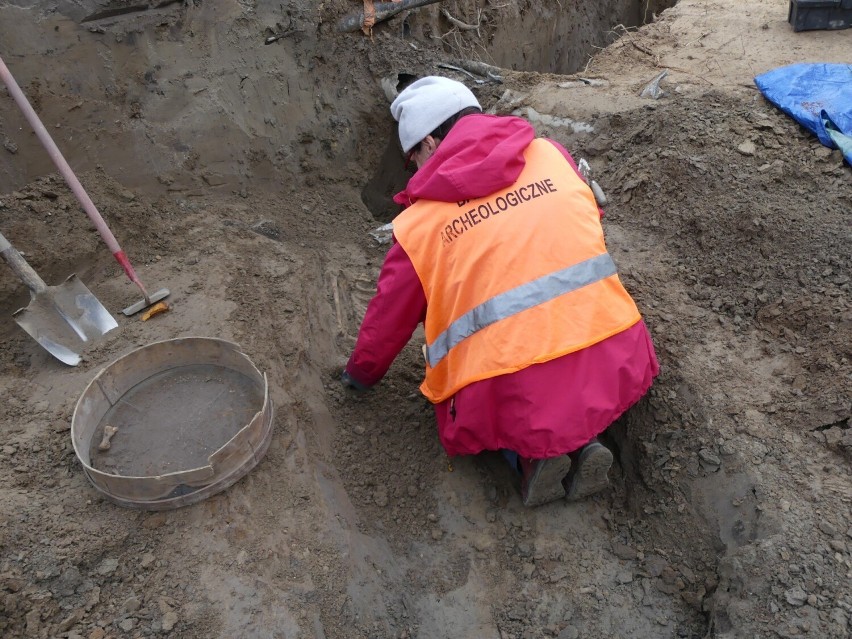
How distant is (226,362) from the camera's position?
2.84 meters

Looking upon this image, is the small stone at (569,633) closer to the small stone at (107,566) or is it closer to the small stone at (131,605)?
the small stone at (131,605)

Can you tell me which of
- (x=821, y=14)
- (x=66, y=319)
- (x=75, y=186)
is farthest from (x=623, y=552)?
(x=821, y=14)

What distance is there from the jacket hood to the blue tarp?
8.62ft

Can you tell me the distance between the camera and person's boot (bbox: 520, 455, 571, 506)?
2311 millimetres

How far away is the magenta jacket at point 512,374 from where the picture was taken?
2096 millimetres

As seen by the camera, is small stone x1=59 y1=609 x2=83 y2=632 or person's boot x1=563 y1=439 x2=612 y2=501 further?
person's boot x1=563 y1=439 x2=612 y2=501

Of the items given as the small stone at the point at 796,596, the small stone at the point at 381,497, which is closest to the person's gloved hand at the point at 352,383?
the small stone at the point at 381,497

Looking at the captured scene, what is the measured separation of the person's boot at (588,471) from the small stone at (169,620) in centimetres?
155

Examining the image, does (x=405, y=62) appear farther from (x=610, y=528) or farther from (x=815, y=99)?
(x=610, y=528)

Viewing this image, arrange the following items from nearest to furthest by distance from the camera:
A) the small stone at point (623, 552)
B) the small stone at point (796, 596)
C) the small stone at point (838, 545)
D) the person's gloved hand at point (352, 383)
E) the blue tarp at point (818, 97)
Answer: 1. the small stone at point (796, 596)
2. the small stone at point (838, 545)
3. the small stone at point (623, 552)
4. the person's gloved hand at point (352, 383)
5. the blue tarp at point (818, 97)

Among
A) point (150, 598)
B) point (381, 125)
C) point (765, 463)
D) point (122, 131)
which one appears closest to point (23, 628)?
point (150, 598)

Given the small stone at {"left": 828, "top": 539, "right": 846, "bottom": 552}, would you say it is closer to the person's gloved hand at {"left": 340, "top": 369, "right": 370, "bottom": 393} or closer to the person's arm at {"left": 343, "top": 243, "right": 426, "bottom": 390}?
the person's arm at {"left": 343, "top": 243, "right": 426, "bottom": 390}

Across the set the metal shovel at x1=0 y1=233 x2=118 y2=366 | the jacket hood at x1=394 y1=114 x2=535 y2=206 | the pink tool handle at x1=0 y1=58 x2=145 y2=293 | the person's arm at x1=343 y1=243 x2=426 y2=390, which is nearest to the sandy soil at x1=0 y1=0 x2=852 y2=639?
the metal shovel at x1=0 y1=233 x2=118 y2=366

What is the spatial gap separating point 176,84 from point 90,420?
2.41 meters
